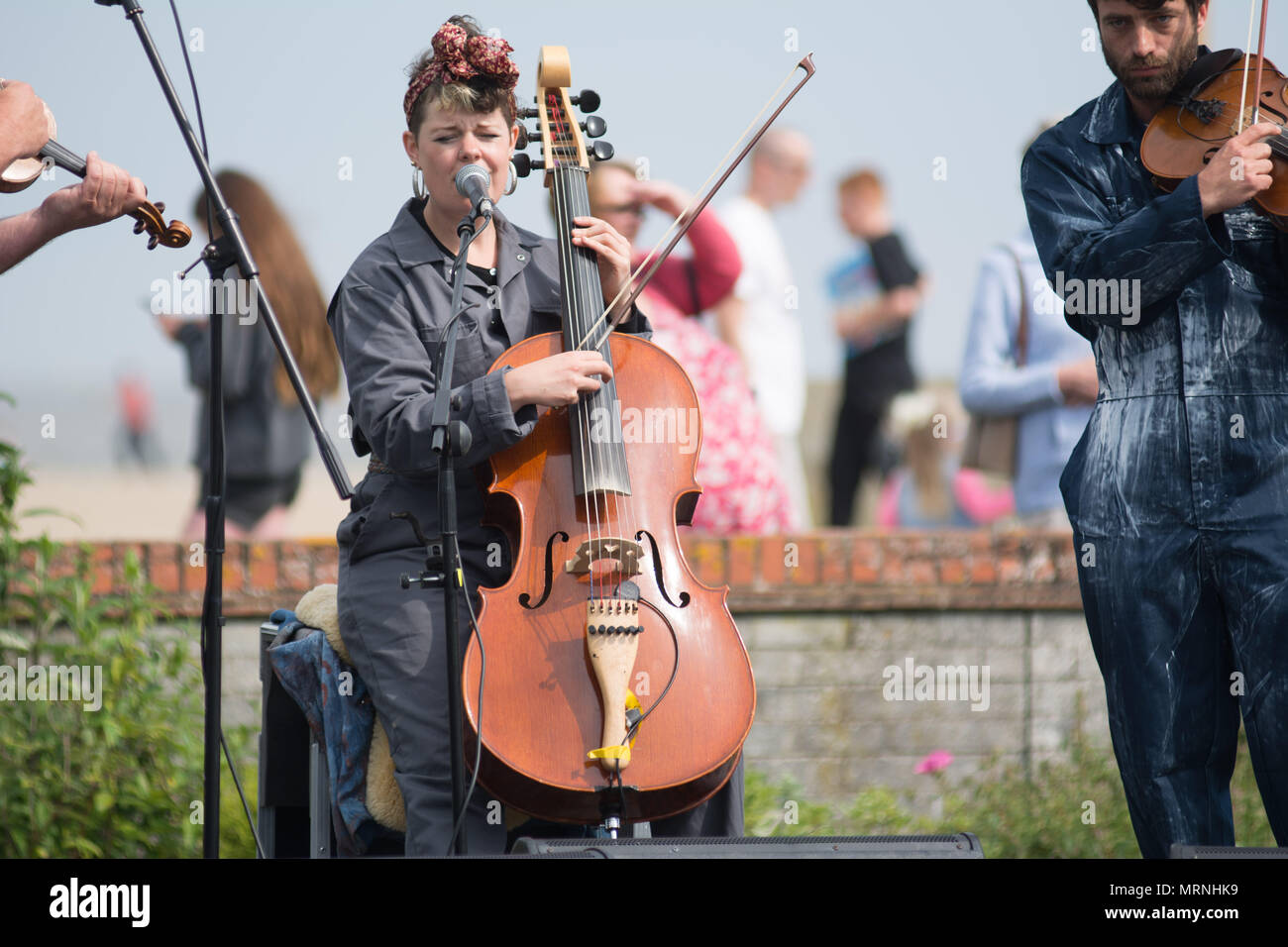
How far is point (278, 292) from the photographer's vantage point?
4.79m

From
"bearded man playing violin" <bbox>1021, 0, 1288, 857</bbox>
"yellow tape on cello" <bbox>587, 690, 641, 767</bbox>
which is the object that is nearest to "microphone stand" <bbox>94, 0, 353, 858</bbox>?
"yellow tape on cello" <bbox>587, 690, 641, 767</bbox>

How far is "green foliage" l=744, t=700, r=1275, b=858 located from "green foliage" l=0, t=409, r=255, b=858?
1.55 metres

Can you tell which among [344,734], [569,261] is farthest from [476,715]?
[569,261]

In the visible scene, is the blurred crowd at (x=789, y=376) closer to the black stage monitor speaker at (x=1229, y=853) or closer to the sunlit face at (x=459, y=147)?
the sunlit face at (x=459, y=147)

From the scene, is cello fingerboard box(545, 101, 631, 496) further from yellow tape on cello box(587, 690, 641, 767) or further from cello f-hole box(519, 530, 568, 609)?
yellow tape on cello box(587, 690, 641, 767)

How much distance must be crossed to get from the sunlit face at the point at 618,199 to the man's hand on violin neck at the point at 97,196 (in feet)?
8.35

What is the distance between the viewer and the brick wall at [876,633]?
4605 mm

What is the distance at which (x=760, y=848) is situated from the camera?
194cm

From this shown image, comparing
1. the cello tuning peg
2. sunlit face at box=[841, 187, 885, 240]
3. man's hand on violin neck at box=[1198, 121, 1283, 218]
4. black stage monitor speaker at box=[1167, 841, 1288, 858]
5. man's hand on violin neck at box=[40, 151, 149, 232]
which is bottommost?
black stage monitor speaker at box=[1167, 841, 1288, 858]

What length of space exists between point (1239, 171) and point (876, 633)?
2.72m

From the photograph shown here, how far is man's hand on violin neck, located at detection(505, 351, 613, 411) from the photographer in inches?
93.9
